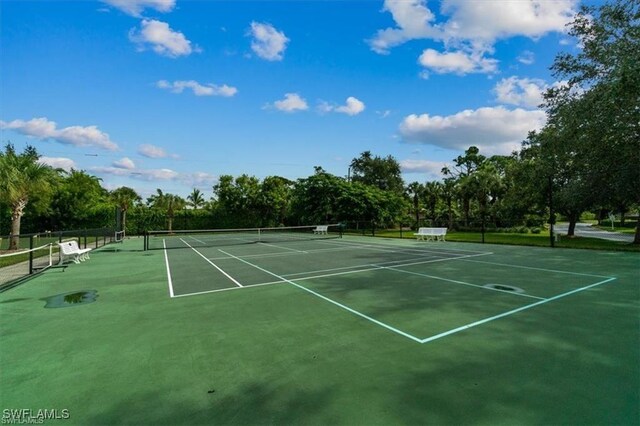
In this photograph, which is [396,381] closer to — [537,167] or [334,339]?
[334,339]

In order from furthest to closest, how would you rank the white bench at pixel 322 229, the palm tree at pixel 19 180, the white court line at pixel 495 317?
the white bench at pixel 322 229
the palm tree at pixel 19 180
the white court line at pixel 495 317

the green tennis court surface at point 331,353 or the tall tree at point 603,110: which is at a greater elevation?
the tall tree at point 603,110

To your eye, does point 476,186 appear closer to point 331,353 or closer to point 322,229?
point 322,229

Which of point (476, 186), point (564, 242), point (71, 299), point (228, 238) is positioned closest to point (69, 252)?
point (71, 299)

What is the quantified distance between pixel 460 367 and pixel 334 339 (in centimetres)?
170

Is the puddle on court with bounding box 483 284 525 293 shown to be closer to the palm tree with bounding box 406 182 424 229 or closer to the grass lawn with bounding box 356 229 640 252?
the grass lawn with bounding box 356 229 640 252

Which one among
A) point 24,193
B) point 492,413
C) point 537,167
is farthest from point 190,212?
point 492,413

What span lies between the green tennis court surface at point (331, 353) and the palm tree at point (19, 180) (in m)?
16.5

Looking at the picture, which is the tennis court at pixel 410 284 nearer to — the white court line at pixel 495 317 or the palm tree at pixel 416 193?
the white court line at pixel 495 317

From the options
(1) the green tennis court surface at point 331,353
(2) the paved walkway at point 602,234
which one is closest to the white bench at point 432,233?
(2) the paved walkway at point 602,234

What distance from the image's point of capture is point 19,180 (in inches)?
810

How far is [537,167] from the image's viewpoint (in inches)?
984

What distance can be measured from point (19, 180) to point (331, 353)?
25112 millimetres

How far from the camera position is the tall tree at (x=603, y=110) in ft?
48.1
